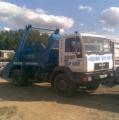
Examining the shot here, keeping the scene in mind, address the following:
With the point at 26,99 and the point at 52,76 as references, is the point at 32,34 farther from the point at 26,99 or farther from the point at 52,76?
the point at 26,99

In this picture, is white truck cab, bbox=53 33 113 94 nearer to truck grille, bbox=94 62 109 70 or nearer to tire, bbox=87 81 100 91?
truck grille, bbox=94 62 109 70

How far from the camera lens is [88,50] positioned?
13078mm

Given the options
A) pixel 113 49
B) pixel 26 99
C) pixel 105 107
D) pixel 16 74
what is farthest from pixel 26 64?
pixel 105 107

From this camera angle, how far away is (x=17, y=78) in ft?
55.5

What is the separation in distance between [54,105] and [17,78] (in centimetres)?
549

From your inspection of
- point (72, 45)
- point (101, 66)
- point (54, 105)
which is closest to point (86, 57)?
point (72, 45)

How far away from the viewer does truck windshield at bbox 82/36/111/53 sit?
13.2m

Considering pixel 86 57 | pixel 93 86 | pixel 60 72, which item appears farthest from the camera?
pixel 93 86

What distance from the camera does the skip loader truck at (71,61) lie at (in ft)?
43.0

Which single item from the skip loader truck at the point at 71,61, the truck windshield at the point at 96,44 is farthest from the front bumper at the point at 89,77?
the truck windshield at the point at 96,44

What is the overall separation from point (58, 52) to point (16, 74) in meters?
3.49

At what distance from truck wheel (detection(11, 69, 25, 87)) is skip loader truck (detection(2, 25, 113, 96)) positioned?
871 mm

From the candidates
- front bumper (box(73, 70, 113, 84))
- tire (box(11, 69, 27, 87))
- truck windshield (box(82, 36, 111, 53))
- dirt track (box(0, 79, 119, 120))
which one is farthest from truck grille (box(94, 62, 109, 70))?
tire (box(11, 69, 27, 87))

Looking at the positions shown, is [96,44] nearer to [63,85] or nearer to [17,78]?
[63,85]
